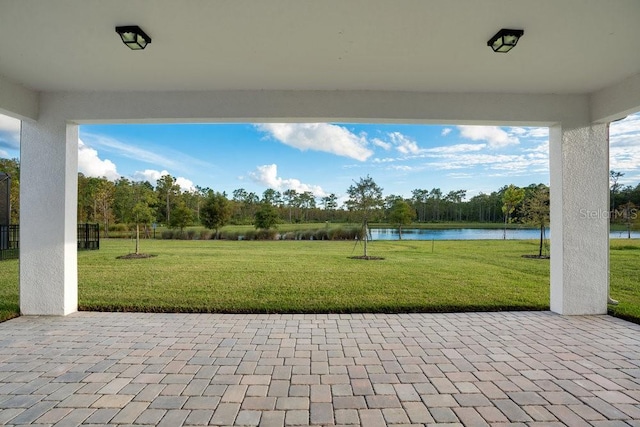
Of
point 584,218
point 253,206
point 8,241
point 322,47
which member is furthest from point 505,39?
point 253,206

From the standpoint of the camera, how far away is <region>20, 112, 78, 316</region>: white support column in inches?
161

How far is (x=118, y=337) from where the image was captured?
342 cm

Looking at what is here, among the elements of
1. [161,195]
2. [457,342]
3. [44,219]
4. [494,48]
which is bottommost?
[457,342]

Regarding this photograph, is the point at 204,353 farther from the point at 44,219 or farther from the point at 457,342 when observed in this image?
the point at 44,219

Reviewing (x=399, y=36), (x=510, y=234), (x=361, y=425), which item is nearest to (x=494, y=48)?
(x=399, y=36)

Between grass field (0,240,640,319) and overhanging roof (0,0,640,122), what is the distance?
9.27 feet

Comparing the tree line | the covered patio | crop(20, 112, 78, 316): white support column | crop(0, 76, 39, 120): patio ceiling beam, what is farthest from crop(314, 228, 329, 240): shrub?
crop(0, 76, 39, 120): patio ceiling beam

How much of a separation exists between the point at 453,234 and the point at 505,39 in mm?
10204

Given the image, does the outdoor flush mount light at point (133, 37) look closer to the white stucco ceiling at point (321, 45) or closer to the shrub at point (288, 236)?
the white stucco ceiling at point (321, 45)

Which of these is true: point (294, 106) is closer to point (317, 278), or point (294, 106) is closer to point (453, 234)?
point (317, 278)

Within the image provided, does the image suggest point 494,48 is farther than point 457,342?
No

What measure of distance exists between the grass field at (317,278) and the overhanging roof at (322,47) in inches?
111

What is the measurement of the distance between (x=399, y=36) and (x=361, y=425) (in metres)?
2.83

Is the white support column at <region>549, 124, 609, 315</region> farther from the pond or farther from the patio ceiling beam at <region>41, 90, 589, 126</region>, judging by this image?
the pond
